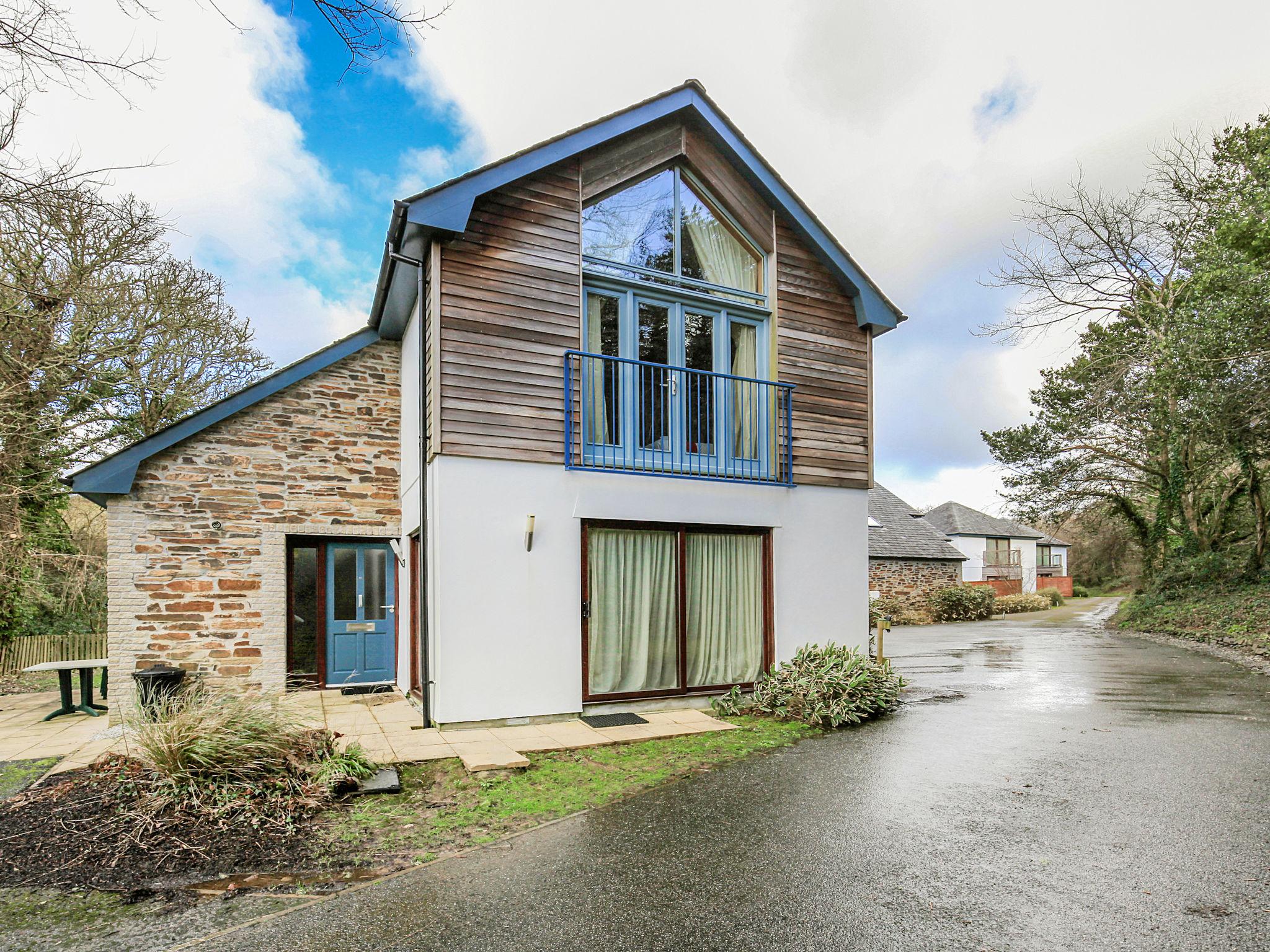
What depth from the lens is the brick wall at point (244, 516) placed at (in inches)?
336

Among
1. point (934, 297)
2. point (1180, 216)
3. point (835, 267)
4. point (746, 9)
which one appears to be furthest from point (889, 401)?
point (746, 9)

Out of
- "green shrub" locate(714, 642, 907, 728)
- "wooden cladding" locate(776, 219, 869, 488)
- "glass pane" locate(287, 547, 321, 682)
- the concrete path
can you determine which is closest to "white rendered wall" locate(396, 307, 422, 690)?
the concrete path

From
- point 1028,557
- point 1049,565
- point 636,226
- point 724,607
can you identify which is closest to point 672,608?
point 724,607

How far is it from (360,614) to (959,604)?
21163 mm

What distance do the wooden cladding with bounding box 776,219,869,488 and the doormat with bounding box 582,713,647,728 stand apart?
341 centimetres

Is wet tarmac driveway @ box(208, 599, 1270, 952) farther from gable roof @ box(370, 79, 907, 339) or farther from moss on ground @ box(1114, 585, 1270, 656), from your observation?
moss on ground @ box(1114, 585, 1270, 656)

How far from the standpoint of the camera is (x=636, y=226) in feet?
28.5

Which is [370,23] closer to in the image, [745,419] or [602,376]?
[602,376]

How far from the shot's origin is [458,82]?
7.20 m

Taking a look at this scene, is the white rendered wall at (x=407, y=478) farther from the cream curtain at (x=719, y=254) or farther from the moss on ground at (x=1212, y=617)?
the moss on ground at (x=1212, y=617)

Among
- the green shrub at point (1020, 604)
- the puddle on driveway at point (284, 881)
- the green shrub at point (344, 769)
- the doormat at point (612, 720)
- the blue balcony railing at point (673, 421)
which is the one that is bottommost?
the green shrub at point (1020, 604)

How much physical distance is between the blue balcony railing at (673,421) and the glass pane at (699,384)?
0.04 feet

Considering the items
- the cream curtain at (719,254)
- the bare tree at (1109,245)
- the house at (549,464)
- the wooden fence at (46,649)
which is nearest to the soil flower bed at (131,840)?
the house at (549,464)

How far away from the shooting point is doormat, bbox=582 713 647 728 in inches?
287
